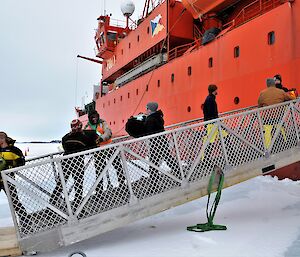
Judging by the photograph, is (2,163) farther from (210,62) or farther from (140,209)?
(210,62)

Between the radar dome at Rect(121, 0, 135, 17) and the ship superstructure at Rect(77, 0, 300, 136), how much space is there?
4.91m

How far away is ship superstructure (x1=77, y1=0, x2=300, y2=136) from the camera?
833cm

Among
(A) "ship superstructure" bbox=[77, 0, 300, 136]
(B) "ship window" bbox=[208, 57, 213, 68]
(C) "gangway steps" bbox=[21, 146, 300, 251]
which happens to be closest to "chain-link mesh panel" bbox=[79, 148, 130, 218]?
(C) "gangway steps" bbox=[21, 146, 300, 251]

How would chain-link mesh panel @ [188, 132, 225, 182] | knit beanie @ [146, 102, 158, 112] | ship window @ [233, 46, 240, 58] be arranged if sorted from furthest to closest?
ship window @ [233, 46, 240, 58], knit beanie @ [146, 102, 158, 112], chain-link mesh panel @ [188, 132, 225, 182]

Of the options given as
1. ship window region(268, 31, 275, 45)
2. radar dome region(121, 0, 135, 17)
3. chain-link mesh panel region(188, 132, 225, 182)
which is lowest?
chain-link mesh panel region(188, 132, 225, 182)

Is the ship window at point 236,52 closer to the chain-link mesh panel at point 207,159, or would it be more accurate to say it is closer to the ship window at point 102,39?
the chain-link mesh panel at point 207,159

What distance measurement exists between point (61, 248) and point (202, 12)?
10787mm

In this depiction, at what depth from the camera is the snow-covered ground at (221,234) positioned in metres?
4.18

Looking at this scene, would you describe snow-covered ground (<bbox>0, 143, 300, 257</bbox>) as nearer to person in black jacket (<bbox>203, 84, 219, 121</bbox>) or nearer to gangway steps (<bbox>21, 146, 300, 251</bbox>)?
gangway steps (<bbox>21, 146, 300, 251</bbox>)

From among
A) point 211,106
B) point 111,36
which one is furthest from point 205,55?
point 111,36

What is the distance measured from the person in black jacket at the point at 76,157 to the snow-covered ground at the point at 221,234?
797 mm

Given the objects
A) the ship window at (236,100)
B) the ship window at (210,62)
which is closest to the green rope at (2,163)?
the ship window at (236,100)

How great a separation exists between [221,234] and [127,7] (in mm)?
22624

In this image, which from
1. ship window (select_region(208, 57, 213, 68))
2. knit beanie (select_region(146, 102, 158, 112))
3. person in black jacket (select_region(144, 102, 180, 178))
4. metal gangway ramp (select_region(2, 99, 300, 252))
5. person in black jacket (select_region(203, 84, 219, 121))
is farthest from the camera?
ship window (select_region(208, 57, 213, 68))
